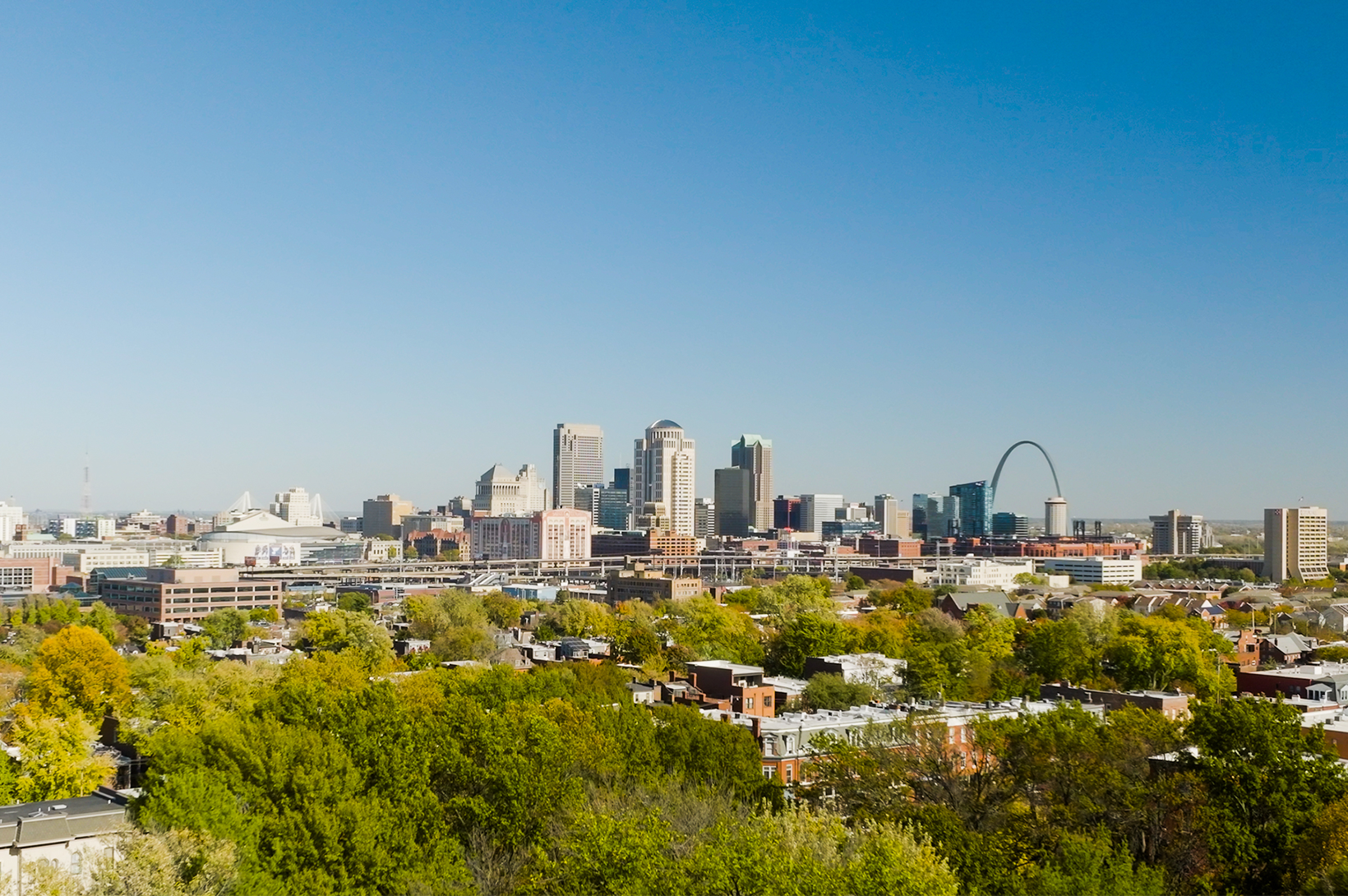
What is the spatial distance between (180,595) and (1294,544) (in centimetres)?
11446

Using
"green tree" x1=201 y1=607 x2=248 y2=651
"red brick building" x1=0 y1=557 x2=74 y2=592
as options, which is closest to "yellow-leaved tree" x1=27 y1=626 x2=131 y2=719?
"green tree" x1=201 y1=607 x2=248 y2=651

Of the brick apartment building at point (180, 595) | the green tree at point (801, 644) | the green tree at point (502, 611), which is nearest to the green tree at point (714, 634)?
the green tree at point (801, 644)

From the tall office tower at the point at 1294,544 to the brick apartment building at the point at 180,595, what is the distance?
341 feet

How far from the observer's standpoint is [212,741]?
28.6 m

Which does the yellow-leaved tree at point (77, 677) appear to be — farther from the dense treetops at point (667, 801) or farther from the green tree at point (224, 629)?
the green tree at point (224, 629)

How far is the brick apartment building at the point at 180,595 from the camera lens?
325 feet

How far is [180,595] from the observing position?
328 ft

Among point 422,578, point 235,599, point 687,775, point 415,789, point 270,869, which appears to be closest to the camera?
point 270,869

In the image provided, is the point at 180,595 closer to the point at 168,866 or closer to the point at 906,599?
the point at 906,599

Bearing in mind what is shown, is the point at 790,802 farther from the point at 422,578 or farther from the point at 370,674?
the point at 422,578

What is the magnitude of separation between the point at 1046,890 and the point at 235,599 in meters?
90.7

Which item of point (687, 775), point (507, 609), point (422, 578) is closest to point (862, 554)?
point (422, 578)

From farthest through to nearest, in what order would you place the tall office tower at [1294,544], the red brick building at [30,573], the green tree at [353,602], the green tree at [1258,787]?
the tall office tower at [1294,544]
the red brick building at [30,573]
the green tree at [353,602]
the green tree at [1258,787]

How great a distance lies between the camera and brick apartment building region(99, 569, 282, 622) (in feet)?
325
